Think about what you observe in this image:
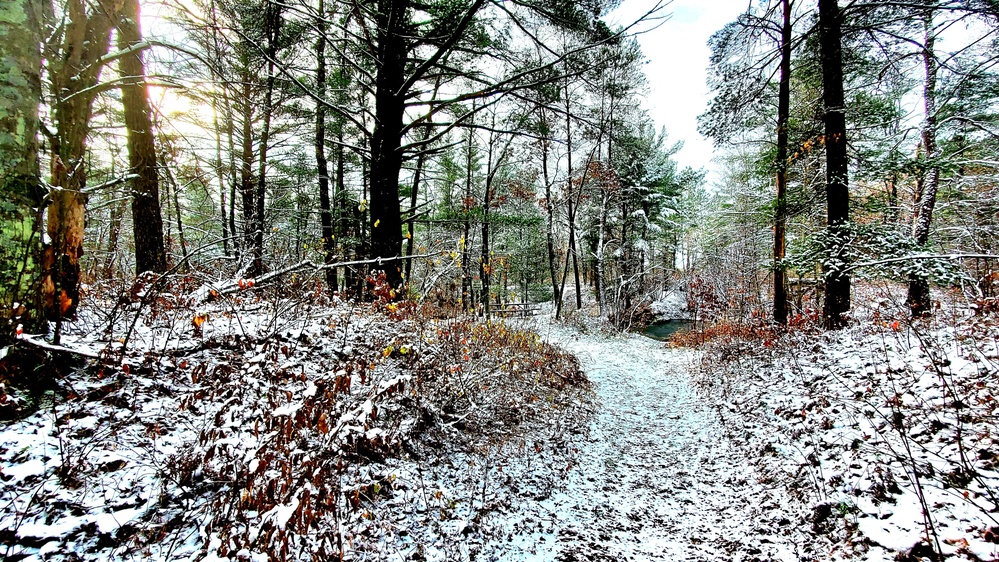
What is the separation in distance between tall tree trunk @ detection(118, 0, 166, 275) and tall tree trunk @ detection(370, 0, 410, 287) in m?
3.04

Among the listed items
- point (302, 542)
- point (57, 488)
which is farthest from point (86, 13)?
point (302, 542)

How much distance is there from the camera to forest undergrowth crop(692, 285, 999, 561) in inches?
105

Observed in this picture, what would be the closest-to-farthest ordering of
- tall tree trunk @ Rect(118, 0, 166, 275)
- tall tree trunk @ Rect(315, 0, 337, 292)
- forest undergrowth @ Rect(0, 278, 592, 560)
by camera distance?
1. forest undergrowth @ Rect(0, 278, 592, 560)
2. tall tree trunk @ Rect(118, 0, 166, 275)
3. tall tree trunk @ Rect(315, 0, 337, 292)

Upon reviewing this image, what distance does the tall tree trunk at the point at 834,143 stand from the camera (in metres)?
7.12

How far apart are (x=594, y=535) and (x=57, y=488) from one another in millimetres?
3940

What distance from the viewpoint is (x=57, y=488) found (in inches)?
85.7

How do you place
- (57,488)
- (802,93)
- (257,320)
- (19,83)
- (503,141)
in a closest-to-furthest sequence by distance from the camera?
1. (57,488)
2. (19,83)
3. (257,320)
4. (802,93)
5. (503,141)

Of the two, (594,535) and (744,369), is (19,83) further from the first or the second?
(744,369)

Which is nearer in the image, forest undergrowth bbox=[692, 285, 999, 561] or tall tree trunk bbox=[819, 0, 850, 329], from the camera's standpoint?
forest undergrowth bbox=[692, 285, 999, 561]

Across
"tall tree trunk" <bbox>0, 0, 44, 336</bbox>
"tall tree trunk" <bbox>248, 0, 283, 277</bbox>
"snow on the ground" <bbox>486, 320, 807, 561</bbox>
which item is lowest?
"snow on the ground" <bbox>486, 320, 807, 561</bbox>

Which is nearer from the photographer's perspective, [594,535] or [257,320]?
[594,535]

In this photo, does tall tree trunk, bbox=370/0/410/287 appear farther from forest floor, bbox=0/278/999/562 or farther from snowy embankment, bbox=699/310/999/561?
snowy embankment, bbox=699/310/999/561

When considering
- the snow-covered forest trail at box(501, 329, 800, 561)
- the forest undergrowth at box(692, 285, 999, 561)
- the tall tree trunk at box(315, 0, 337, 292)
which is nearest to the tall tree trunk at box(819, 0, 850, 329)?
the forest undergrowth at box(692, 285, 999, 561)

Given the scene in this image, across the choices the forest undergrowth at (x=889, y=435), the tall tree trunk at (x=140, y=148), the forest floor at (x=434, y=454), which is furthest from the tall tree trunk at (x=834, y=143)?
the tall tree trunk at (x=140, y=148)
